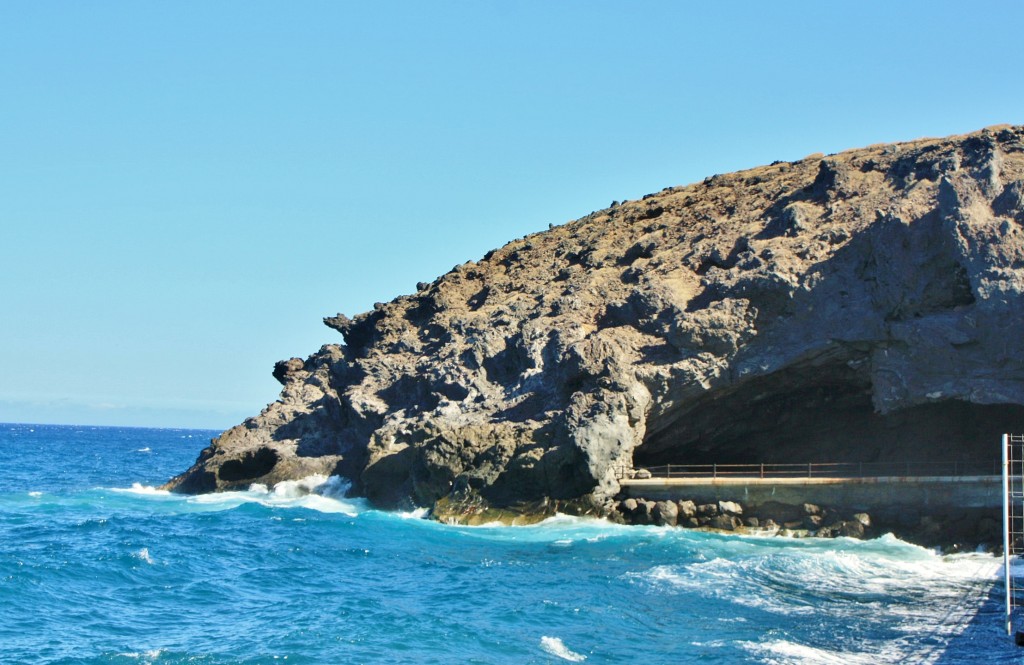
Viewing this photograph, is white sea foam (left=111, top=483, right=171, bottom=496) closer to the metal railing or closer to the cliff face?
the cliff face

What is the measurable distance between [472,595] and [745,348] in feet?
54.4

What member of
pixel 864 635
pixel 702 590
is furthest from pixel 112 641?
pixel 864 635

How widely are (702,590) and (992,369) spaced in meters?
14.3

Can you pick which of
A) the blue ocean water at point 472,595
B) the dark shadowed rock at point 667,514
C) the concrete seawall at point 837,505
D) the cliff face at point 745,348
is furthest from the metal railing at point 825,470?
the blue ocean water at point 472,595

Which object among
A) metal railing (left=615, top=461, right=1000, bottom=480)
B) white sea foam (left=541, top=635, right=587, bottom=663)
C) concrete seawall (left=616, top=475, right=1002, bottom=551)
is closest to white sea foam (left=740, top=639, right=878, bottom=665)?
white sea foam (left=541, top=635, right=587, bottom=663)

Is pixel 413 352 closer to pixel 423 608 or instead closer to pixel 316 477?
pixel 316 477

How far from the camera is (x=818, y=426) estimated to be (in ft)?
143

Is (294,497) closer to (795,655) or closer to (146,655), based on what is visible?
(146,655)

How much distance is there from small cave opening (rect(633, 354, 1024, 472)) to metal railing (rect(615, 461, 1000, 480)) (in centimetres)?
31

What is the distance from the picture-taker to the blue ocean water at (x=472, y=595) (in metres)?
22.1

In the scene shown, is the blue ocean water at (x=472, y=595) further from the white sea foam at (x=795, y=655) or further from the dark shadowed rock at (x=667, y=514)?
the dark shadowed rock at (x=667, y=514)

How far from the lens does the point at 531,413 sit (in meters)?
42.4

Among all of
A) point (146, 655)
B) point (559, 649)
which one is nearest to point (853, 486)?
point (559, 649)

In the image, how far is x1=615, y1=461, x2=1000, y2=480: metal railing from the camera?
38.8 m
